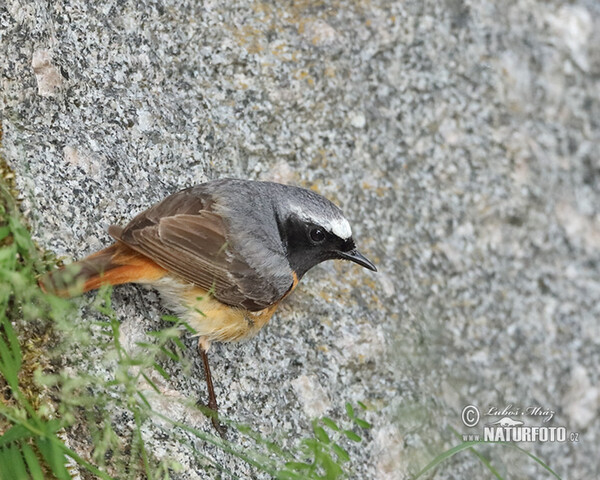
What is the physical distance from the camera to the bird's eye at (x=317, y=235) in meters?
4.21

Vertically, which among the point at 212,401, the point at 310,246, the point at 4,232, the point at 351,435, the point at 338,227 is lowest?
the point at 212,401

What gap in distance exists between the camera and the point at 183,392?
3.74 meters

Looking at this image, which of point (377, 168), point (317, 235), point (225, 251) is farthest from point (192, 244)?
point (377, 168)

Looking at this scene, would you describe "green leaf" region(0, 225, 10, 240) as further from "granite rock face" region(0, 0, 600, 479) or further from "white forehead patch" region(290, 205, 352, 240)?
"white forehead patch" region(290, 205, 352, 240)

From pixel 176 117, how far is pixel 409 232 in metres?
1.63

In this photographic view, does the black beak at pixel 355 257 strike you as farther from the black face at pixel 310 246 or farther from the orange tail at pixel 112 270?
the orange tail at pixel 112 270

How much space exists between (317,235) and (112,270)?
117cm

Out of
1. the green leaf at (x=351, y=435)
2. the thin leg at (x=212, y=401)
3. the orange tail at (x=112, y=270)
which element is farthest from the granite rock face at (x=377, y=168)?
the green leaf at (x=351, y=435)

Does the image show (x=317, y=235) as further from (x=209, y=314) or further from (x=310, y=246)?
(x=209, y=314)

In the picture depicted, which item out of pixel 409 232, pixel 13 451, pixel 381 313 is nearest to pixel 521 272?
pixel 409 232

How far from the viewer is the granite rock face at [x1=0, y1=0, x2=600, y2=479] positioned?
3.90 metres

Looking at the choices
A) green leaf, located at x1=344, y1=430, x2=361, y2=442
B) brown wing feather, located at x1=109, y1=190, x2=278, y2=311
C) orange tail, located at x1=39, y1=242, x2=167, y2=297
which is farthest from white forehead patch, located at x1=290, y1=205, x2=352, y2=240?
green leaf, located at x1=344, y1=430, x2=361, y2=442

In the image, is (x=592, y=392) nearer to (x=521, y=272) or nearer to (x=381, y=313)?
(x=521, y=272)

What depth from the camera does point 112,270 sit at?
3539 millimetres
